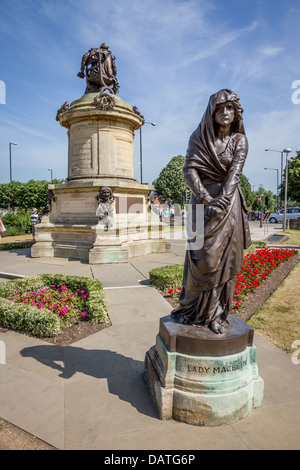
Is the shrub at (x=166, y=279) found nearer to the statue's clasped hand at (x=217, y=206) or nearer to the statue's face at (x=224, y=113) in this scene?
the statue's clasped hand at (x=217, y=206)

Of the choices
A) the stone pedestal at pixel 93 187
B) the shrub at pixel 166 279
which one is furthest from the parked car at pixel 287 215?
the shrub at pixel 166 279

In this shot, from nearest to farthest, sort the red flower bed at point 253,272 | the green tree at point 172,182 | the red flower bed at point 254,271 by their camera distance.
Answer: the red flower bed at point 253,272, the red flower bed at point 254,271, the green tree at point 172,182

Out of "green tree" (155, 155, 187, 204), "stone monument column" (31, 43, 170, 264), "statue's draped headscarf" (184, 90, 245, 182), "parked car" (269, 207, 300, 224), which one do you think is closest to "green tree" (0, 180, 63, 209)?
"green tree" (155, 155, 187, 204)

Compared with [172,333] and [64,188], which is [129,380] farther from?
[64,188]

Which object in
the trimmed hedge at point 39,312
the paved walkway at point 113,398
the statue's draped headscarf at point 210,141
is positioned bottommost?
the paved walkway at point 113,398

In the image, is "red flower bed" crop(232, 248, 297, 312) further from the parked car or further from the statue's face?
the parked car

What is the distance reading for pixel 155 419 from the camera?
298 cm

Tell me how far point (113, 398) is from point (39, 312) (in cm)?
238

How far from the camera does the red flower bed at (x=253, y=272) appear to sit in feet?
22.4

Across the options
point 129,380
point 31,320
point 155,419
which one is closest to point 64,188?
point 31,320

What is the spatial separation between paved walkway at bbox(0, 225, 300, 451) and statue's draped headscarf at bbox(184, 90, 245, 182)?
243 cm

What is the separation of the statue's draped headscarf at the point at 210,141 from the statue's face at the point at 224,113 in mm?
37
